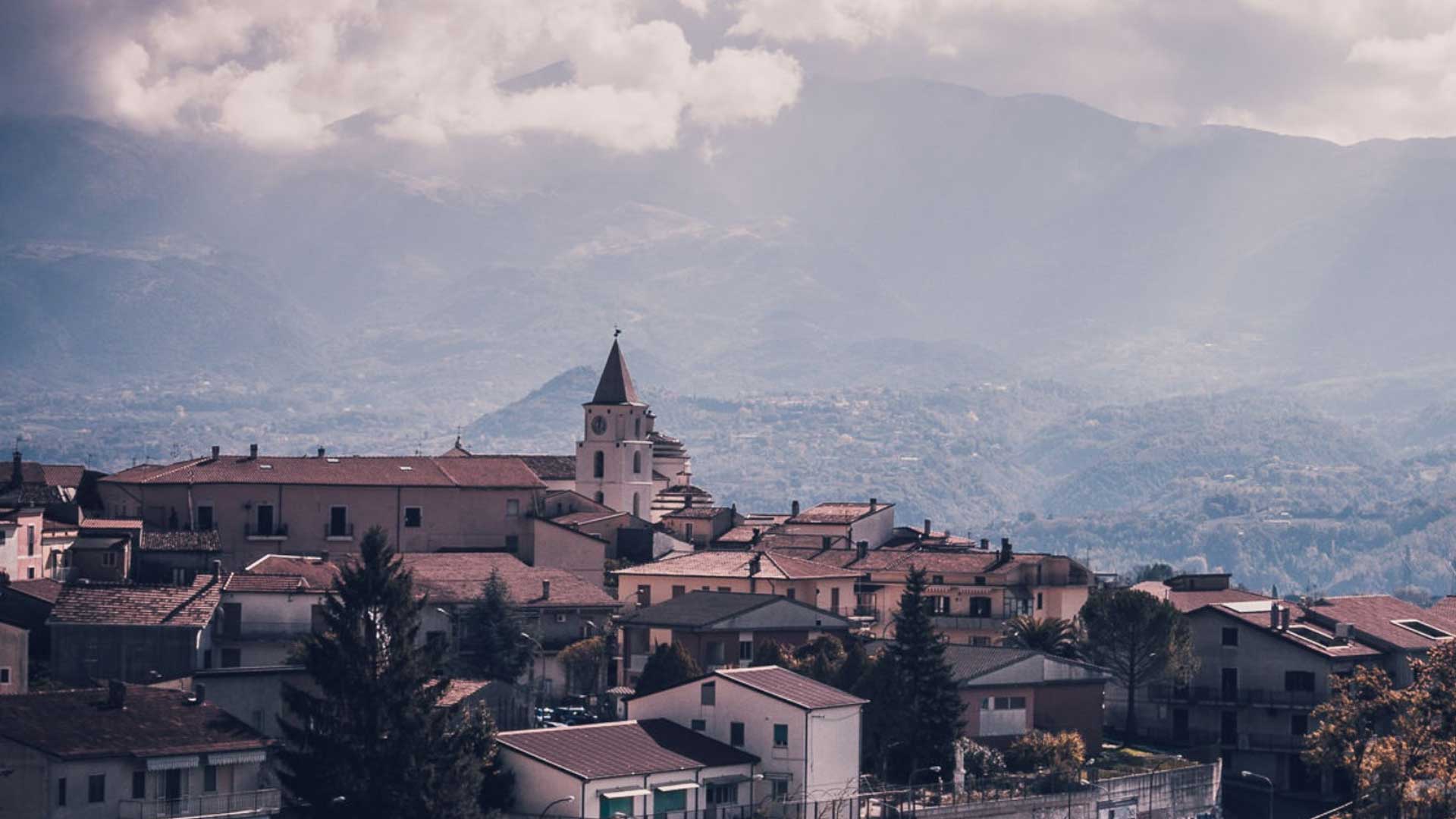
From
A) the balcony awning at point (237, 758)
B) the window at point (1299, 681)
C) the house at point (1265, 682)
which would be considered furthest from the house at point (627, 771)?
the window at point (1299, 681)

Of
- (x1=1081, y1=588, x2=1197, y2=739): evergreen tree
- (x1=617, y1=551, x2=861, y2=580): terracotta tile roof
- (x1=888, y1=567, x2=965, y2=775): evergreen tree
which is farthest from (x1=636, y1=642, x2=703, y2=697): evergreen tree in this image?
(x1=617, y1=551, x2=861, y2=580): terracotta tile roof

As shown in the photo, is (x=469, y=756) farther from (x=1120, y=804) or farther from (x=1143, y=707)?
(x=1143, y=707)

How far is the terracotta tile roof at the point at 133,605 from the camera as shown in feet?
223

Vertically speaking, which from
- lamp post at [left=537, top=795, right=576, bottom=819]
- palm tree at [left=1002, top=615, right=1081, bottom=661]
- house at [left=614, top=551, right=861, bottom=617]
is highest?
house at [left=614, top=551, right=861, bottom=617]

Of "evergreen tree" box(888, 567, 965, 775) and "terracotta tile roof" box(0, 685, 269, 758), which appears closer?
"terracotta tile roof" box(0, 685, 269, 758)

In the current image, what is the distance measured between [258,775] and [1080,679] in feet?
103

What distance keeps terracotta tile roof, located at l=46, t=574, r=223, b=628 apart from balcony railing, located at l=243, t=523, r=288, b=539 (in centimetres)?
2089

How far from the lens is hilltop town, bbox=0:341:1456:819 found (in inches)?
2180

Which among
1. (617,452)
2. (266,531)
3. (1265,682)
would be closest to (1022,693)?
(1265,682)

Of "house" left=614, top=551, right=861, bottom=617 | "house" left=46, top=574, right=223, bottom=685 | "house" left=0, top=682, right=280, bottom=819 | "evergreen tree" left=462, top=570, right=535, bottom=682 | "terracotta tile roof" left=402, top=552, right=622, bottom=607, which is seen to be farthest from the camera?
"house" left=614, top=551, right=861, bottom=617

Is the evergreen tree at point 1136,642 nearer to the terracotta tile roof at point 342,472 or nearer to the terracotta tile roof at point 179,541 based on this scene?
the terracotta tile roof at point 342,472

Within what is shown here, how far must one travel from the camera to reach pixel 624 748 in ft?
197

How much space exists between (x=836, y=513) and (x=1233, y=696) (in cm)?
3797

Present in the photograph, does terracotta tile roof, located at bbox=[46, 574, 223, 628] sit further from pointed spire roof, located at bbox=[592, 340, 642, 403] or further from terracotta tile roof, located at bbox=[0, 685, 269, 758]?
pointed spire roof, located at bbox=[592, 340, 642, 403]
